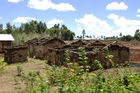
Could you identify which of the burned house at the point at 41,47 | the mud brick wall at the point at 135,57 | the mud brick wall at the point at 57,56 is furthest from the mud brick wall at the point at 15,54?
the mud brick wall at the point at 135,57

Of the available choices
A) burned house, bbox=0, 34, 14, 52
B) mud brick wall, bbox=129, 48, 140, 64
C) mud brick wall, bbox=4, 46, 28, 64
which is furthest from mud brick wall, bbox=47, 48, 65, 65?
burned house, bbox=0, 34, 14, 52

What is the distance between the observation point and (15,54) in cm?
1811

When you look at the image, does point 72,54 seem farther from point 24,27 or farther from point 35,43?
point 24,27

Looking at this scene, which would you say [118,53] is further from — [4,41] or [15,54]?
[4,41]

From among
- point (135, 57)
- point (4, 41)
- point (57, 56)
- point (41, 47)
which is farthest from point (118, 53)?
point (4, 41)

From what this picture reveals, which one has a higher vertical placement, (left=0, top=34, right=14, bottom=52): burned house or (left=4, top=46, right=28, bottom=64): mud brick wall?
(left=0, top=34, right=14, bottom=52): burned house

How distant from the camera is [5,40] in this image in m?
28.0

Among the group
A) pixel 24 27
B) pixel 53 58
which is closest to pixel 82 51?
pixel 53 58

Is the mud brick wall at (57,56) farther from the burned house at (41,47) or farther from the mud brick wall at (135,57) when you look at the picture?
the mud brick wall at (135,57)

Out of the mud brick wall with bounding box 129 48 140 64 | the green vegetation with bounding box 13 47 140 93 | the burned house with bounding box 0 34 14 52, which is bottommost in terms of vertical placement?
the mud brick wall with bounding box 129 48 140 64

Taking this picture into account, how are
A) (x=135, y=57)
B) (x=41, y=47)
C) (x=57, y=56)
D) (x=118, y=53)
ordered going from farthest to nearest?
(x=41, y=47), (x=135, y=57), (x=57, y=56), (x=118, y=53)

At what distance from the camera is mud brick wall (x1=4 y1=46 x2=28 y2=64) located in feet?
57.7

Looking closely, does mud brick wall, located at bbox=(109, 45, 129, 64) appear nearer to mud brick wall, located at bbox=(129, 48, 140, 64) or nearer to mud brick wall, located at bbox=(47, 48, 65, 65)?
mud brick wall, located at bbox=(129, 48, 140, 64)

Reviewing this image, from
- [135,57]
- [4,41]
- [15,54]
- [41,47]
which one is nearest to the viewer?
[15,54]
